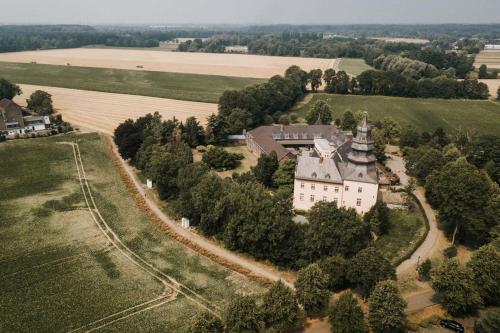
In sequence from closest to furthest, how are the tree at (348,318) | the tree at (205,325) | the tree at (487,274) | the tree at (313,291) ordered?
Result: 1. the tree at (205,325)
2. the tree at (348,318)
3. the tree at (313,291)
4. the tree at (487,274)

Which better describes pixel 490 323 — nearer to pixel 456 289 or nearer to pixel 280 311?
pixel 456 289

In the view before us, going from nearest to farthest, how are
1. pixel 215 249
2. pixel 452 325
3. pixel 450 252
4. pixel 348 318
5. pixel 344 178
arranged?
pixel 348 318
pixel 452 325
pixel 450 252
pixel 215 249
pixel 344 178

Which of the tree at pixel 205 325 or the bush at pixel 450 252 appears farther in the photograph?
the bush at pixel 450 252

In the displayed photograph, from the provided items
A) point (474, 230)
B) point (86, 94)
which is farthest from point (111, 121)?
point (474, 230)

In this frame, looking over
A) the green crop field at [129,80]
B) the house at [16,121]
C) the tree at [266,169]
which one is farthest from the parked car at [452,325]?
the green crop field at [129,80]

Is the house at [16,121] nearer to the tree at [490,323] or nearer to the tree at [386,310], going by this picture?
the tree at [386,310]

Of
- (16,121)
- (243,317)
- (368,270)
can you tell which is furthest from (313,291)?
(16,121)

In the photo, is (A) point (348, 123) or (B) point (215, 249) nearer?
(B) point (215, 249)
